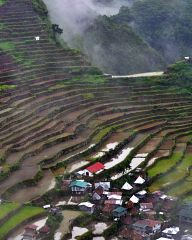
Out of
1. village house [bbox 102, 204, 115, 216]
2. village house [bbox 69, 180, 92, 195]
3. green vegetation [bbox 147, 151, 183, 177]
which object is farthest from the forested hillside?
village house [bbox 102, 204, 115, 216]

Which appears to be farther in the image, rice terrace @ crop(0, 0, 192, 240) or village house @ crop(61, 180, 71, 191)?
village house @ crop(61, 180, 71, 191)

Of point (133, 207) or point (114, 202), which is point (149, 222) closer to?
point (133, 207)

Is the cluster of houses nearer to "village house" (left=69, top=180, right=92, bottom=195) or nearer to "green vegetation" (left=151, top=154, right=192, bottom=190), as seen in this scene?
"village house" (left=69, top=180, right=92, bottom=195)

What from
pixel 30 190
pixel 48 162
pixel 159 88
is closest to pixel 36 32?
pixel 159 88

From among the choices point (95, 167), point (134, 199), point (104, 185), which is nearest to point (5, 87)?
point (95, 167)

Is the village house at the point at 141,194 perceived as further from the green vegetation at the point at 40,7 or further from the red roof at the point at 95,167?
the green vegetation at the point at 40,7

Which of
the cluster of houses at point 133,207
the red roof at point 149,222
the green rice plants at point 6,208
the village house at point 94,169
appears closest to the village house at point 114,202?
the cluster of houses at point 133,207
